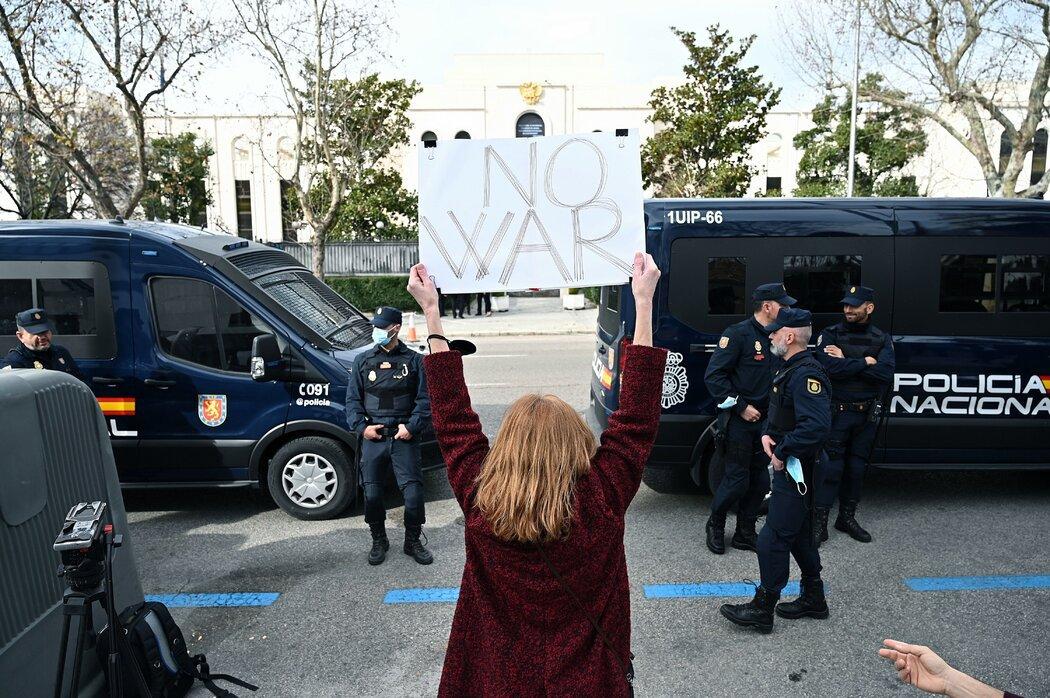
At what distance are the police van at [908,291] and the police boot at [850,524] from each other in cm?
68

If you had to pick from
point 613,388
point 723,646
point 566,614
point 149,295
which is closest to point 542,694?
point 566,614

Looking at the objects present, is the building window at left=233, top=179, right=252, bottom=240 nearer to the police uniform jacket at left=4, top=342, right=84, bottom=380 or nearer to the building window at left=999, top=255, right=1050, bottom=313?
A: the police uniform jacket at left=4, top=342, right=84, bottom=380

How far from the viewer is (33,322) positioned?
5547 millimetres

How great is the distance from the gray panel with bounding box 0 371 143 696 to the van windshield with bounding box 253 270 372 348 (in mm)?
2609

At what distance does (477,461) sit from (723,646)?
8.69 feet

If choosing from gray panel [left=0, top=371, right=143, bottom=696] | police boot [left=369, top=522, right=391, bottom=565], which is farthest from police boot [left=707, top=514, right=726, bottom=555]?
gray panel [left=0, top=371, right=143, bottom=696]

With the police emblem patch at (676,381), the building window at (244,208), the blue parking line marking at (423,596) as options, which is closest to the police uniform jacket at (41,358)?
the blue parking line marking at (423,596)

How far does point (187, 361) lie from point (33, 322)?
1069 mm

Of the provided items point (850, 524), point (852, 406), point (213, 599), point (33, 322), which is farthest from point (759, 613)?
point (33, 322)

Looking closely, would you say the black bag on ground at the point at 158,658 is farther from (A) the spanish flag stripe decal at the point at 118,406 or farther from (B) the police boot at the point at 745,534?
(B) the police boot at the point at 745,534

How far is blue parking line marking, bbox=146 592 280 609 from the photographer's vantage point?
468 cm

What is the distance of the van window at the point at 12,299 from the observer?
19.7ft

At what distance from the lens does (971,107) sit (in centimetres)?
1856

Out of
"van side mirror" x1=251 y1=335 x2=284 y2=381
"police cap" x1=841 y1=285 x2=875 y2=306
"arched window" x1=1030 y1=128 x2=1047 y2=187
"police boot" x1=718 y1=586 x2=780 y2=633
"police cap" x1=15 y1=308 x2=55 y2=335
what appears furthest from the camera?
"arched window" x1=1030 y1=128 x2=1047 y2=187
